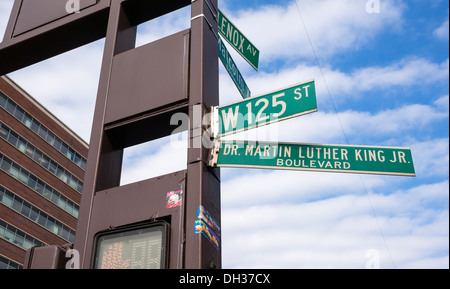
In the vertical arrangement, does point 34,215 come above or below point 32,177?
below

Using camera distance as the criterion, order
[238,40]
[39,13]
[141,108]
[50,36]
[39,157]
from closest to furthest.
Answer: [141,108]
[238,40]
[50,36]
[39,13]
[39,157]

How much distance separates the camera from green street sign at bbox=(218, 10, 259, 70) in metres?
6.55

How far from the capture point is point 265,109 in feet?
17.2

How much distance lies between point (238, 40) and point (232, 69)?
0.45 metres

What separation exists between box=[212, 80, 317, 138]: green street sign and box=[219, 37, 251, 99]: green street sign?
121 cm

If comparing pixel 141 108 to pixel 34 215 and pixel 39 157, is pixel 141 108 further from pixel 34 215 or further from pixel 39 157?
pixel 39 157

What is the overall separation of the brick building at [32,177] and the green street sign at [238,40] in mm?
37320

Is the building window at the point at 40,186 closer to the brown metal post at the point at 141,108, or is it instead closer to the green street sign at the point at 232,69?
the brown metal post at the point at 141,108

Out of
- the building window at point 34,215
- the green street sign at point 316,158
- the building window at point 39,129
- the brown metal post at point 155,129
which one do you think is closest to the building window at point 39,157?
the building window at point 39,129

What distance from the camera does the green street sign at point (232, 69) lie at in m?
6.50

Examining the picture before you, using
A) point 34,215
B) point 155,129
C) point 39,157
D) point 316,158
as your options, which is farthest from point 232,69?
point 39,157

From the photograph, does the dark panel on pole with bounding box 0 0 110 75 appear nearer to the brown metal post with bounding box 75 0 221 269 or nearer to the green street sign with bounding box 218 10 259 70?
the brown metal post with bounding box 75 0 221 269
